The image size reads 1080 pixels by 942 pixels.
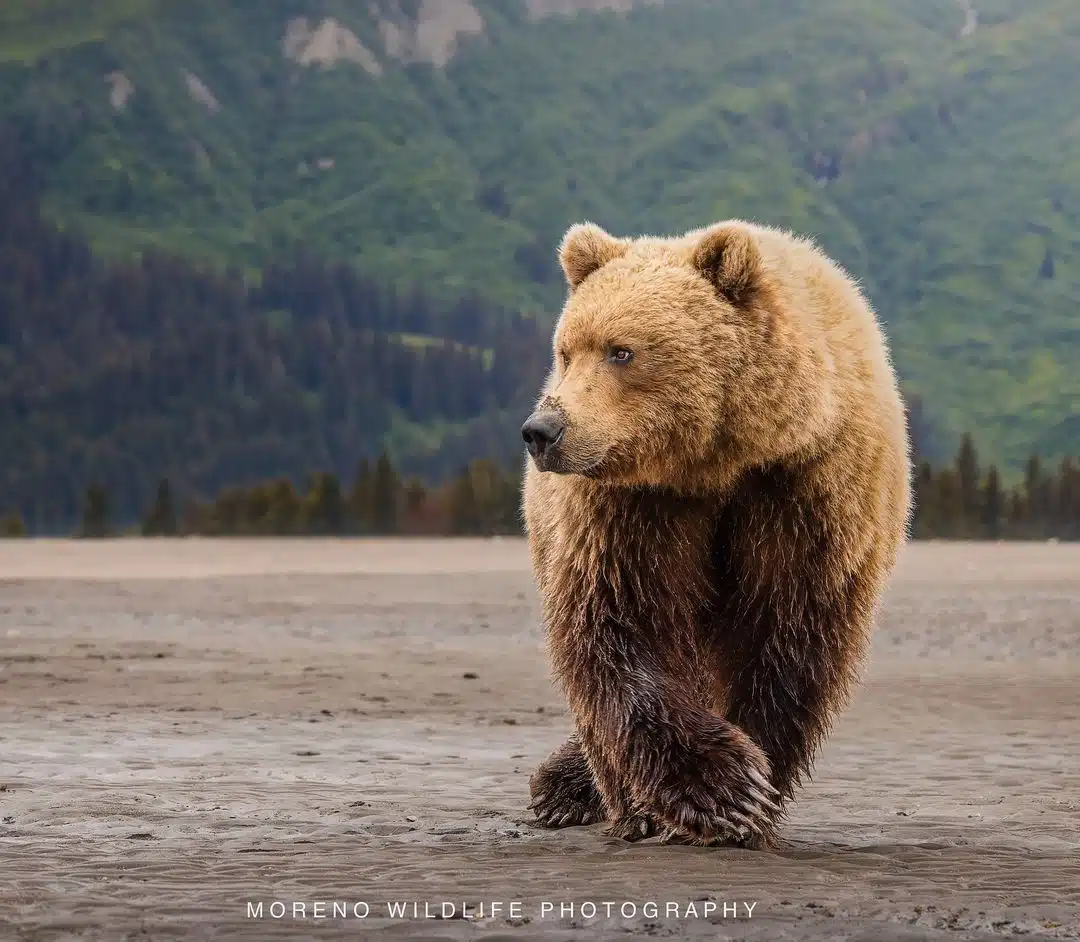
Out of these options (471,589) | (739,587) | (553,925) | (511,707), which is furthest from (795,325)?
(471,589)

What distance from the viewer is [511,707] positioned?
16609mm

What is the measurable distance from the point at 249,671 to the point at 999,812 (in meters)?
10.6

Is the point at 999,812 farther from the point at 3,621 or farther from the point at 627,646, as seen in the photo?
the point at 3,621

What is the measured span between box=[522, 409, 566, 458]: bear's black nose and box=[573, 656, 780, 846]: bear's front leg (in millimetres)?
1295

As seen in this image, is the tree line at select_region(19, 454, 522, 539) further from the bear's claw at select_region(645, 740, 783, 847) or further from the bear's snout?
the bear's snout

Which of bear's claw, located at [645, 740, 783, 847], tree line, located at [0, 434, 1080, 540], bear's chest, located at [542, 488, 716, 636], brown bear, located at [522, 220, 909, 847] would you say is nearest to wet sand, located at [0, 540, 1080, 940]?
bear's claw, located at [645, 740, 783, 847]

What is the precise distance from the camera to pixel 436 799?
1071cm

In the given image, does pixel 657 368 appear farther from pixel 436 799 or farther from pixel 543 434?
pixel 436 799

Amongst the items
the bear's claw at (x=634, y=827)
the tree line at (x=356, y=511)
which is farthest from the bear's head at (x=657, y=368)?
the tree line at (x=356, y=511)

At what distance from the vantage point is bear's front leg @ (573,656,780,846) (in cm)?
855

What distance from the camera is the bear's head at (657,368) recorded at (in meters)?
8.01

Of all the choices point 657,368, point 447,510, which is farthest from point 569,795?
point 447,510

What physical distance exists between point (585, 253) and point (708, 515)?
134cm

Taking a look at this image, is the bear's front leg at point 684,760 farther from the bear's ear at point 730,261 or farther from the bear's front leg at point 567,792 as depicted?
the bear's ear at point 730,261
